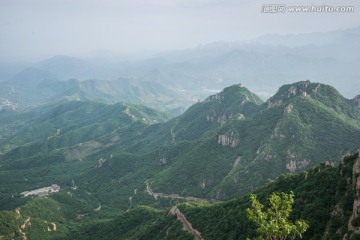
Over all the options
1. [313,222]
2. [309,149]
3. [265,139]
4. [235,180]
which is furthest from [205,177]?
[313,222]

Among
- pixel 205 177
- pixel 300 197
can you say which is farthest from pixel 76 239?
pixel 300 197

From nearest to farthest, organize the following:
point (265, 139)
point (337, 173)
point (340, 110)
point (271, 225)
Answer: point (271, 225)
point (337, 173)
point (265, 139)
point (340, 110)

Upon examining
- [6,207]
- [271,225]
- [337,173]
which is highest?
[271,225]

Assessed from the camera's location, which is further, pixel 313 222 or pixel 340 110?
pixel 340 110

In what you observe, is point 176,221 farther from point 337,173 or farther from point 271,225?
point 271,225

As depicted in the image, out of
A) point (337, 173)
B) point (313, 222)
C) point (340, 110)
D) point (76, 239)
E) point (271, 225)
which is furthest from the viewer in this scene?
point (340, 110)

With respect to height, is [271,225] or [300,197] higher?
[271,225]

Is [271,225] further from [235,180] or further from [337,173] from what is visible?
[235,180]

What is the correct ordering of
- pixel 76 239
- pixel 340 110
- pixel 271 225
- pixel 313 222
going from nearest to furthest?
pixel 271 225 < pixel 313 222 < pixel 76 239 < pixel 340 110

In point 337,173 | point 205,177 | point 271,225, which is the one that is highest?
point 271,225

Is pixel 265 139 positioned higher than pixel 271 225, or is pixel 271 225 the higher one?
pixel 271 225
